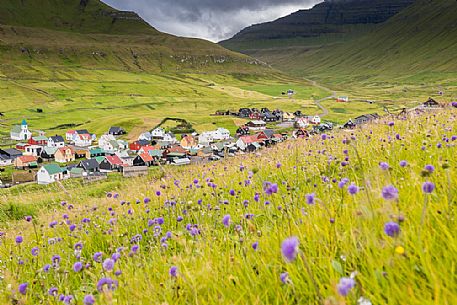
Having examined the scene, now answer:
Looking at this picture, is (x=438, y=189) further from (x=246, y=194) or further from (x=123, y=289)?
(x=246, y=194)

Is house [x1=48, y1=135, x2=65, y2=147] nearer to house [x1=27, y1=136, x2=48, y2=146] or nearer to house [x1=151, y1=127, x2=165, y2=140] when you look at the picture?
house [x1=27, y1=136, x2=48, y2=146]

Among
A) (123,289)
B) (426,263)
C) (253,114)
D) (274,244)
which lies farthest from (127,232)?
(253,114)

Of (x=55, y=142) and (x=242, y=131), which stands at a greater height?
(x=242, y=131)

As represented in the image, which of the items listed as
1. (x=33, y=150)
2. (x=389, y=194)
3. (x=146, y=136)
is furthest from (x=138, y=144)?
(x=389, y=194)

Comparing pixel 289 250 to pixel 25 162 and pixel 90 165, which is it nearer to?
pixel 90 165

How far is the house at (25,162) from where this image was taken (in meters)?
91.8

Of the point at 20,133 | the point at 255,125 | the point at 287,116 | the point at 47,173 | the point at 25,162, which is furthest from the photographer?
the point at 287,116

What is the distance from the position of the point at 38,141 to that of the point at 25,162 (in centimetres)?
2258

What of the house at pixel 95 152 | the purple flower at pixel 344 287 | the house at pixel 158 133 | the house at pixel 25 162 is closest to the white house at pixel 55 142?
the house at pixel 95 152

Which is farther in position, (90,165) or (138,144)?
(138,144)

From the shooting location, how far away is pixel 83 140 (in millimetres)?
118000

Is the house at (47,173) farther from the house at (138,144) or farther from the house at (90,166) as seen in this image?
the house at (138,144)

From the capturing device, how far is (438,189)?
112 inches

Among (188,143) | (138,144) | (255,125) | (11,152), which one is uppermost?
(255,125)
